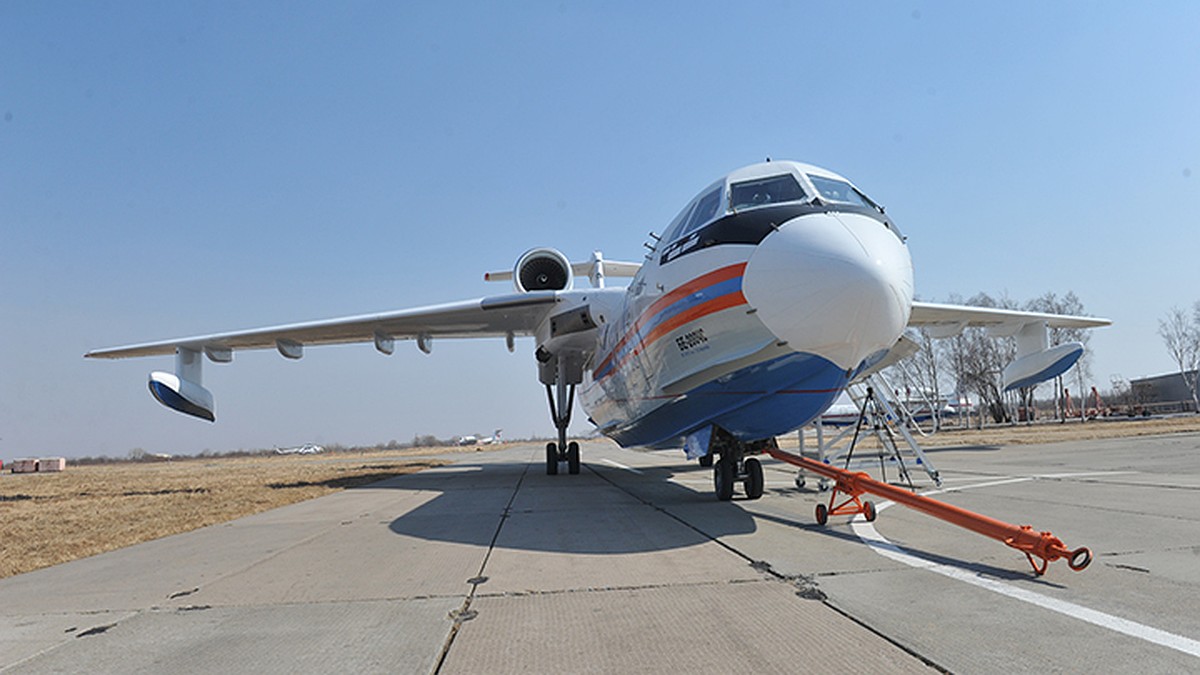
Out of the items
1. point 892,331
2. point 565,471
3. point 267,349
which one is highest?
point 267,349

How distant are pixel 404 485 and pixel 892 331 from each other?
1050 cm

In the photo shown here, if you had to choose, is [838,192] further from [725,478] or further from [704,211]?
[725,478]

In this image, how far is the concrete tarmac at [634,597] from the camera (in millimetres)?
2830

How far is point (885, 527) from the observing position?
6.02m

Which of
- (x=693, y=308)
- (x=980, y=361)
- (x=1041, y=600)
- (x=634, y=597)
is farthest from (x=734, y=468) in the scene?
(x=980, y=361)

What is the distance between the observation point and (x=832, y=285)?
5137 mm

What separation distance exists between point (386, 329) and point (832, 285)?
437 inches

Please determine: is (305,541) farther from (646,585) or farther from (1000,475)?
(1000,475)

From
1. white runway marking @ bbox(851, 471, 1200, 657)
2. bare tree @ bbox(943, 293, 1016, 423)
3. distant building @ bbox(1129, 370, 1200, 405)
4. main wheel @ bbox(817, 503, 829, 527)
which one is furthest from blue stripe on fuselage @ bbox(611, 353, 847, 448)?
distant building @ bbox(1129, 370, 1200, 405)

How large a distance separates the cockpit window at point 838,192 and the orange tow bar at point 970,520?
8.66 feet

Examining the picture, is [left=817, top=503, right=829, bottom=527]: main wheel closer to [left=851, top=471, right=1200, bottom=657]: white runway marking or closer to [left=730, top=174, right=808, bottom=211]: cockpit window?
[left=851, top=471, right=1200, bottom=657]: white runway marking

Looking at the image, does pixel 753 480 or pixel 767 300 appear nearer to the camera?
pixel 767 300

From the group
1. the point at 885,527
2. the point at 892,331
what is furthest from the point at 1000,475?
the point at 892,331

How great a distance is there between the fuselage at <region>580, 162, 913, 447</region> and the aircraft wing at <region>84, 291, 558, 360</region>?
17.3 ft
